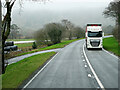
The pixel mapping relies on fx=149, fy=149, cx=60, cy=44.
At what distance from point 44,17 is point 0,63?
161563mm

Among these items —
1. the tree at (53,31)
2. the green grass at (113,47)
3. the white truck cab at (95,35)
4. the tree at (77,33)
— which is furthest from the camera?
the tree at (77,33)

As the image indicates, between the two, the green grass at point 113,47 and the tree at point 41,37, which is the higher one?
the tree at point 41,37

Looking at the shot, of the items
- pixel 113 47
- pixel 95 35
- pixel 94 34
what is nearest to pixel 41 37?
pixel 113 47

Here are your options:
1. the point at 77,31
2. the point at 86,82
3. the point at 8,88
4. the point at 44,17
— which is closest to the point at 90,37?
the point at 86,82

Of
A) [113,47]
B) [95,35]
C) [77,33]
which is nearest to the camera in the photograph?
[95,35]

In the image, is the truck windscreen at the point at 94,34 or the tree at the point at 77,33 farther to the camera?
the tree at the point at 77,33

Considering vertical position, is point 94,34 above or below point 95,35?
above

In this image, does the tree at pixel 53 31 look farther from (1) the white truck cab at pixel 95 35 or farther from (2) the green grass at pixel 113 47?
(1) the white truck cab at pixel 95 35

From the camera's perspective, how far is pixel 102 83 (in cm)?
823

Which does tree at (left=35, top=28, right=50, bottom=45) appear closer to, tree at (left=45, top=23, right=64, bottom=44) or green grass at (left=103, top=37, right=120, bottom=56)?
tree at (left=45, top=23, right=64, bottom=44)

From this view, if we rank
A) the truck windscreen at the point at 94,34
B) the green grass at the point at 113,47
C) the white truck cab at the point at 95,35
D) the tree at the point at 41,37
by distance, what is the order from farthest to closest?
the tree at the point at 41,37
the truck windscreen at the point at 94,34
the white truck cab at the point at 95,35
the green grass at the point at 113,47

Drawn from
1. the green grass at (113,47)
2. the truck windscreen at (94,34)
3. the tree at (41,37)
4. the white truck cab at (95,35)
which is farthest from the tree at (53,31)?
the truck windscreen at (94,34)

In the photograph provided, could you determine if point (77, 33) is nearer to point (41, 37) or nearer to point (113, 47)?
point (41, 37)

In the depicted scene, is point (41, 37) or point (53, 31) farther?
point (53, 31)
